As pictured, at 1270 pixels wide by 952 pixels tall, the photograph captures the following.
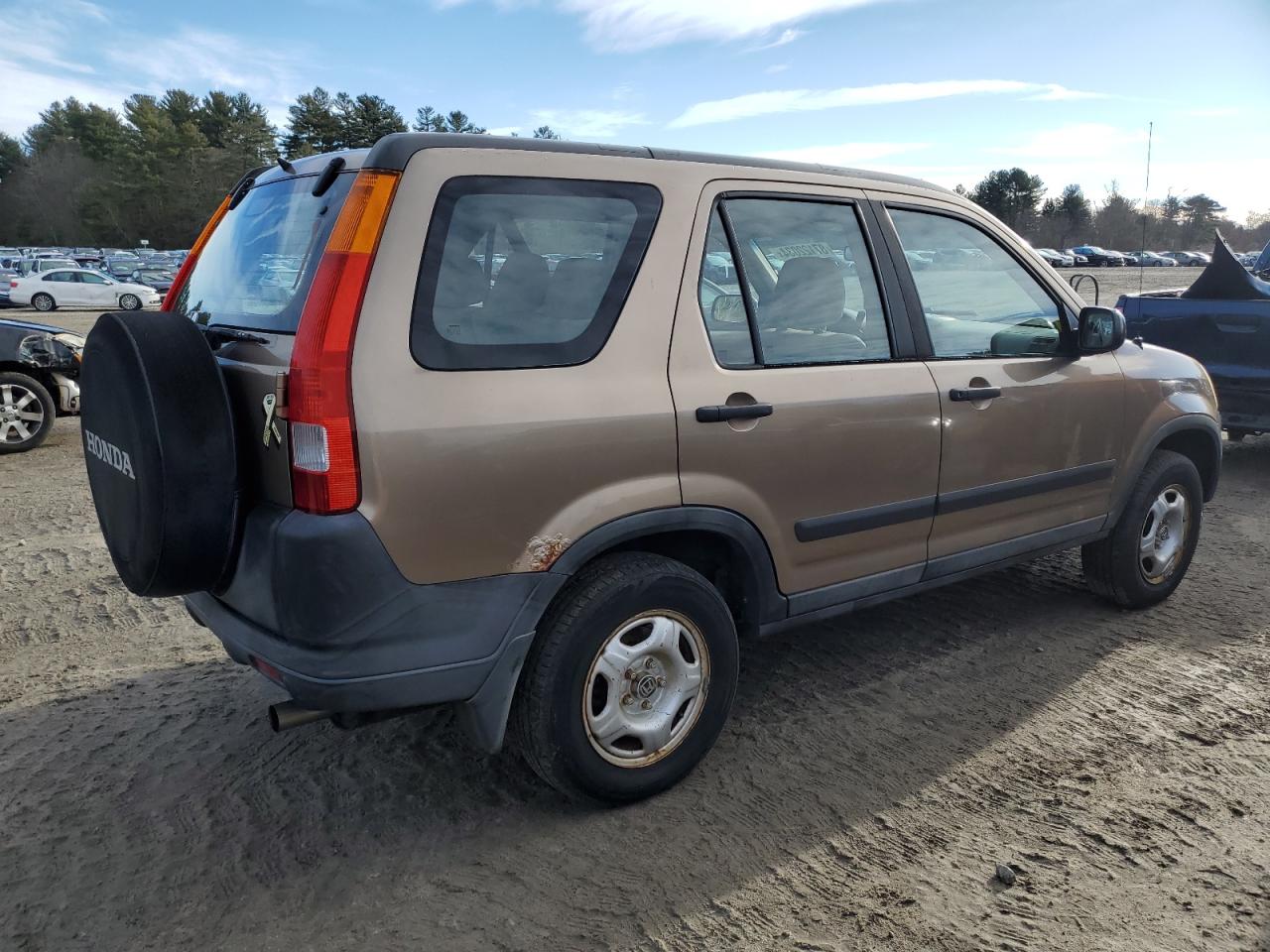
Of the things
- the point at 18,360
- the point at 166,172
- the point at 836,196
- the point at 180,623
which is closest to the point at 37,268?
the point at 18,360

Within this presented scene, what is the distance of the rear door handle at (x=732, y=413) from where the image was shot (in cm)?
279

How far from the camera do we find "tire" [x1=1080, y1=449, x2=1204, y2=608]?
4336 mm

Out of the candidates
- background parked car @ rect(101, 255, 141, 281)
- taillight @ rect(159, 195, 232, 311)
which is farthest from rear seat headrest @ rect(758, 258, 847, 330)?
background parked car @ rect(101, 255, 141, 281)

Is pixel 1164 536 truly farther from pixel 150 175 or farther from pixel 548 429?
pixel 150 175

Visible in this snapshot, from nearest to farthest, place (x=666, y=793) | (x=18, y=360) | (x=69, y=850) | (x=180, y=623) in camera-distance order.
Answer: (x=69, y=850)
(x=666, y=793)
(x=180, y=623)
(x=18, y=360)

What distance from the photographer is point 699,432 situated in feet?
9.14

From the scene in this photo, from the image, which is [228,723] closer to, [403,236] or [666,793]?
[666,793]

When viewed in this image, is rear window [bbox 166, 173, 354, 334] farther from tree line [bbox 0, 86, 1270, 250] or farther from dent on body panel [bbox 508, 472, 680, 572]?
tree line [bbox 0, 86, 1270, 250]

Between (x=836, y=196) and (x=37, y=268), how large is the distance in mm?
32995

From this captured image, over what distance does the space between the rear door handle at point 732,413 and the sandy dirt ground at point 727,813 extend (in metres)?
1.19

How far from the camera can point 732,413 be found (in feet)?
9.32

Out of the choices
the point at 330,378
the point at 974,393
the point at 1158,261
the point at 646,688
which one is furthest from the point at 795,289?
the point at 1158,261

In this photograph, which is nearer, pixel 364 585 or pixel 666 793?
pixel 364 585

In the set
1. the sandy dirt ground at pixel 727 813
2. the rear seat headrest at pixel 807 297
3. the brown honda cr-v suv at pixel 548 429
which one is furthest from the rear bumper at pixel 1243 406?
the rear seat headrest at pixel 807 297
